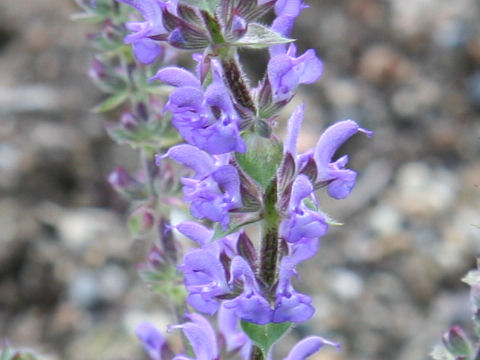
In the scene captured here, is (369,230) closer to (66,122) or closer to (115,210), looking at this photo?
(115,210)

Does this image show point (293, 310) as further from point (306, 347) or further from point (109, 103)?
point (109, 103)

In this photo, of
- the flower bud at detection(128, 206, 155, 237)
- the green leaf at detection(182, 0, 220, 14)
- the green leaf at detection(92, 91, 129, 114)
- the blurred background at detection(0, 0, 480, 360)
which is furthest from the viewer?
the blurred background at detection(0, 0, 480, 360)

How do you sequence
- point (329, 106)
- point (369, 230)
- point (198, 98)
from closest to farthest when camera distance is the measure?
1. point (198, 98)
2. point (369, 230)
3. point (329, 106)

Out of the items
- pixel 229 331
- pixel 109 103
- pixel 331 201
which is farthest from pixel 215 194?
pixel 331 201

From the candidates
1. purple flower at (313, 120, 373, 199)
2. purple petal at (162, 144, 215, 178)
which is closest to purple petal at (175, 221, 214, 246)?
purple petal at (162, 144, 215, 178)

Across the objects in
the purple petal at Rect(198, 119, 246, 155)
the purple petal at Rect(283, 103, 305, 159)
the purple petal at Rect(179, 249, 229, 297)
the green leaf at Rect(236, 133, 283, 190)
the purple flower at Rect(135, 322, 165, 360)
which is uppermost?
the purple petal at Rect(198, 119, 246, 155)

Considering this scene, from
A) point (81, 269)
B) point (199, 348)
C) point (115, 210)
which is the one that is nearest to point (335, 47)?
point (115, 210)

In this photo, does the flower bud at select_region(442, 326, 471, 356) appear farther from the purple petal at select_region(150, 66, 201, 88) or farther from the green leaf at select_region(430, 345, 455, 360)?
the purple petal at select_region(150, 66, 201, 88)
